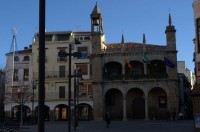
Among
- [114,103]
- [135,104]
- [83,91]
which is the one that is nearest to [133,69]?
[135,104]

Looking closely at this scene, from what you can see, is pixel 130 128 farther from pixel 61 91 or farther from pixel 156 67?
pixel 61 91

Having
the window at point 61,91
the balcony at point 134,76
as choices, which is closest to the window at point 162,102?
the balcony at point 134,76

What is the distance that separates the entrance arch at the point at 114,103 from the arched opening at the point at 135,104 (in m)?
1.26

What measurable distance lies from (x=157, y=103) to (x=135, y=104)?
3.46 meters

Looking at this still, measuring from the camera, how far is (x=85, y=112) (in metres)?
67.1

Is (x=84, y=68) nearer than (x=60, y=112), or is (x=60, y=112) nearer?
(x=84, y=68)

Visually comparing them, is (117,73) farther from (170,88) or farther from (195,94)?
(195,94)

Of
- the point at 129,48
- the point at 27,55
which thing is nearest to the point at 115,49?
the point at 129,48

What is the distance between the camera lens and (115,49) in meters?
61.7

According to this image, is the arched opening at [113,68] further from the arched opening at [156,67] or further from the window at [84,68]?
the window at [84,68]

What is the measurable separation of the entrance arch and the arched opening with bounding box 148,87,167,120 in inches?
185

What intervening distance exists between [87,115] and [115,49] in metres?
13.1

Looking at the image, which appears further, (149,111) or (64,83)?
(64,83)

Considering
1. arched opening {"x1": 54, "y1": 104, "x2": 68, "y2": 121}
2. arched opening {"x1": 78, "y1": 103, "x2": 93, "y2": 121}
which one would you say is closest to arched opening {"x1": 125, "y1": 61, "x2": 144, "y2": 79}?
arched opening {"x1": 78, "y1": 103, "x2": 93, "y2": 121}
